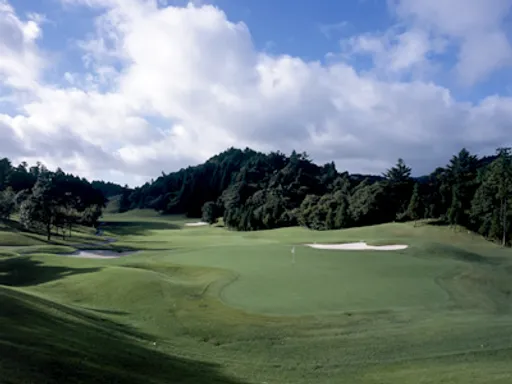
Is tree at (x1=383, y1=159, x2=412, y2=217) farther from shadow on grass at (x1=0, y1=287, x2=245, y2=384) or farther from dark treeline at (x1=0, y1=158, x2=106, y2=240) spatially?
shadow on grass at (x1=0, y1=287, x2=245, y2=384)

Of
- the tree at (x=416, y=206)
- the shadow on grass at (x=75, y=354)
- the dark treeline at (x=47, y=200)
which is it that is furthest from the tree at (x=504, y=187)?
the dark treeline at (x=47, y=200)

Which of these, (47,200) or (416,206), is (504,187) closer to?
(416,206)

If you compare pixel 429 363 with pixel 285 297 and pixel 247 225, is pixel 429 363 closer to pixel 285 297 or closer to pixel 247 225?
pixel 285 297

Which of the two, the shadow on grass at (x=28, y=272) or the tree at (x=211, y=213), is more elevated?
the tree at (x=211, y=213)

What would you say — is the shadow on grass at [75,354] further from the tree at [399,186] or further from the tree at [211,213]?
the tree at [211,213]

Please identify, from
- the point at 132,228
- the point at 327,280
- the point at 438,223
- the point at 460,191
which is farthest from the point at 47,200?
the point at 460,191

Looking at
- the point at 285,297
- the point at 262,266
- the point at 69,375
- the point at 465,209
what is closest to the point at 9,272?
the point at 262,266
